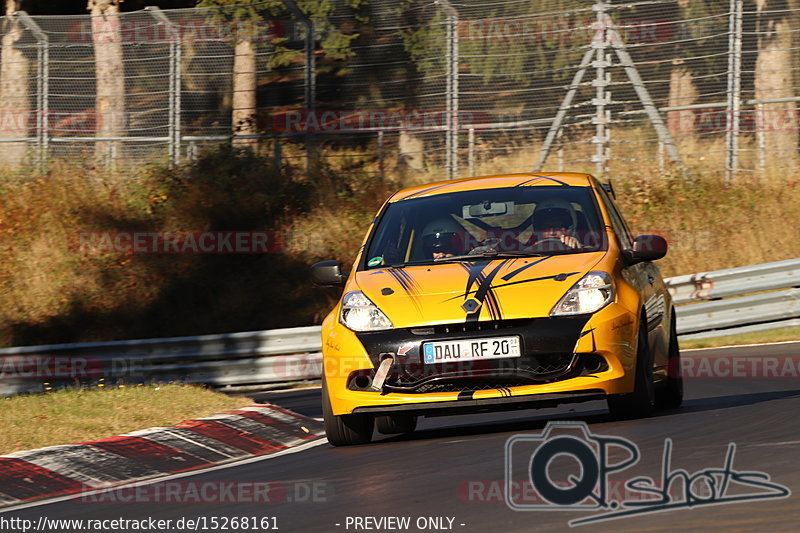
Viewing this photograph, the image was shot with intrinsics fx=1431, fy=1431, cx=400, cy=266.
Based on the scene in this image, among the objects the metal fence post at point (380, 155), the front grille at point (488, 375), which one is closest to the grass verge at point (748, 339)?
the metal fence post at point (380, 155)

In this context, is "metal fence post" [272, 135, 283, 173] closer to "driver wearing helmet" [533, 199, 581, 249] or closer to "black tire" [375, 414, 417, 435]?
"black tire" [375, 414, 417, 435]

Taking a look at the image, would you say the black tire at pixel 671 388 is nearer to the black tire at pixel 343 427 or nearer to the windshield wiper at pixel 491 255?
the windshield wiper at pixel 491 255

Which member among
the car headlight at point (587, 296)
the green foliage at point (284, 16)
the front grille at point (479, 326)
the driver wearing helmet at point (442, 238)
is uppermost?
the green foliage at point (284, 16)

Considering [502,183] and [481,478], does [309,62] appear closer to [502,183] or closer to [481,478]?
[502,183]

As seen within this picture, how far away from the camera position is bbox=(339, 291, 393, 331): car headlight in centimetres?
855

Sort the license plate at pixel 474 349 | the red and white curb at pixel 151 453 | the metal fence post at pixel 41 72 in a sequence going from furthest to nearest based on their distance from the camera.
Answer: the metal fence post at pixel 41 72, the license plate at pixel 474 349, the red and white curb at pixel 151 453

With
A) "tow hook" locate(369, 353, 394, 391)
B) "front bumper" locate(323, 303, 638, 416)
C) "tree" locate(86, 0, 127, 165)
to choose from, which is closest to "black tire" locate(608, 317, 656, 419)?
"front bumper" locate(323, 303, 638, 416)

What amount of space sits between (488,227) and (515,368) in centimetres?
164

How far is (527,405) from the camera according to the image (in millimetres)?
8344

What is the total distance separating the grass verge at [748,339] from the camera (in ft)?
54.1

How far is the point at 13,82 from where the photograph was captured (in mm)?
22781

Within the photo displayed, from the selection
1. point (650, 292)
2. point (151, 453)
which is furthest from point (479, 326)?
point (151, 453)

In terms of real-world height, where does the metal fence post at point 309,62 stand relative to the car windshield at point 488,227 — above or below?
above

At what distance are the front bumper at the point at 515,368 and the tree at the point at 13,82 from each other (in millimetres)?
15724
